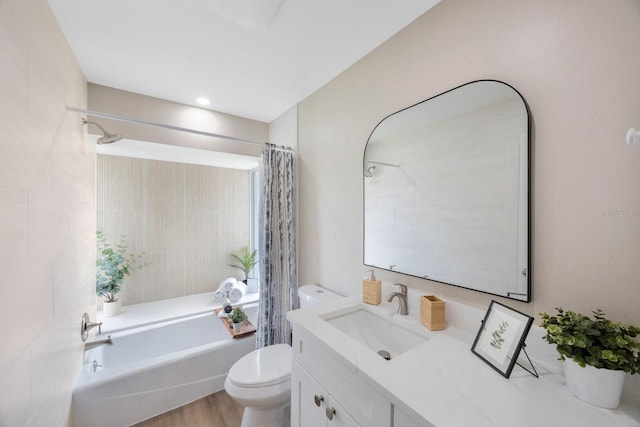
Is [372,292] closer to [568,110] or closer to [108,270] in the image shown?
[568,110]

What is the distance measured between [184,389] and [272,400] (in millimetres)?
920

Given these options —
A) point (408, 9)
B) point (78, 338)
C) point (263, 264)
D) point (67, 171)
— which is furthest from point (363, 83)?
point (78, 338)

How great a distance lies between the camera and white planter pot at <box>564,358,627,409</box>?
0.63m

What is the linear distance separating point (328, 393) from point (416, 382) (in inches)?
15.4

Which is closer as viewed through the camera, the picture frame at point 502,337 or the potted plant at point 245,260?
the picture frame at point 502,337

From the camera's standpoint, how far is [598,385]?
0.64 metres

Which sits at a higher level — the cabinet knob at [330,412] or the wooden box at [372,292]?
the wooden box at [372,292]

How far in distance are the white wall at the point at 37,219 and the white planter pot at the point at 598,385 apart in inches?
65.6

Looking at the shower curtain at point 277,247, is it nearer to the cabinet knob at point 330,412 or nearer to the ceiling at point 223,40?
the ceiling at point 223,40

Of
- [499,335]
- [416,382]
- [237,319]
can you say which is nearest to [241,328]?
[237,319]

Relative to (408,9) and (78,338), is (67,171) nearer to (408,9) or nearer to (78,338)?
(78,338)

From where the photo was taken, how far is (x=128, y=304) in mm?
2613

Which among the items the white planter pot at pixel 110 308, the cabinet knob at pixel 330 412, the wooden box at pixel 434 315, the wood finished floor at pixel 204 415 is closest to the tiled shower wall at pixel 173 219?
the white planter pot at pixel 110 308

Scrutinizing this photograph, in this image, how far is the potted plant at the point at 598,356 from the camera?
2.01ft
